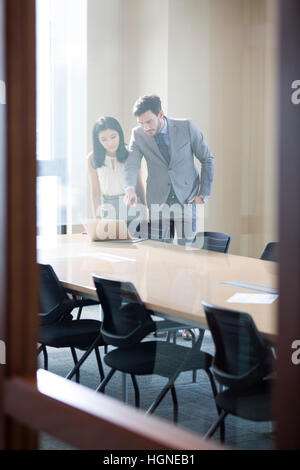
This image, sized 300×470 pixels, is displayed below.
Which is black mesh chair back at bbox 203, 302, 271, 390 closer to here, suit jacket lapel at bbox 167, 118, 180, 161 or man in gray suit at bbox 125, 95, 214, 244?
man in gray suit at bbox 125, 95, 214, 244

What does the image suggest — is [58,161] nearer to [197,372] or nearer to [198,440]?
[197,372]

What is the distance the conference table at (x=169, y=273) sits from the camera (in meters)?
2.05

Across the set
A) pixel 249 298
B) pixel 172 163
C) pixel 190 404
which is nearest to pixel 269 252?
pixel 249 298

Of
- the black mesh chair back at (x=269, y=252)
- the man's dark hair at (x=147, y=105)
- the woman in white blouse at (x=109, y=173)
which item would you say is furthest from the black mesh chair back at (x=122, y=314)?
the black mesh chair back at (x=269, y=252)

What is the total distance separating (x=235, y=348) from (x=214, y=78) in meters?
0.92

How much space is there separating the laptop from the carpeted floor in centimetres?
31

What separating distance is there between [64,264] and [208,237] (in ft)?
2.75

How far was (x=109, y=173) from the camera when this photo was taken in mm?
2836

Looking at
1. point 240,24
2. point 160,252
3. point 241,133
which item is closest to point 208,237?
point 160,252

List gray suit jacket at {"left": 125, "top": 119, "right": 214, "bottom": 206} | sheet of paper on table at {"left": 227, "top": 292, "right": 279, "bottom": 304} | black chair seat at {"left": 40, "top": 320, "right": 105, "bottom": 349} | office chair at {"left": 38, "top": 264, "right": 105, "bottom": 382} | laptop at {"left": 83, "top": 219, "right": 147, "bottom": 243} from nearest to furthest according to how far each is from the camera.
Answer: sheet of paper on table at {"left": 227, "top": 292, "right": 279, "bottom": 304} → gray suit jacket at {"left": 125, "top": 119, "right": 214, "bottom": 206} → laptop at {"left": 83, "top": 219, "right": 147, "bottom": 243} → office chair at {"left": 38, "top": 264, "right": 105, "bottom": 382} → black chair seat at {"left": 40, "top": 320, "right": 105, "bottom": 349}

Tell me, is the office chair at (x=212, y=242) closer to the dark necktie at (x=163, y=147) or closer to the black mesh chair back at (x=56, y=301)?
the dark necktie at (x=163, y=147)

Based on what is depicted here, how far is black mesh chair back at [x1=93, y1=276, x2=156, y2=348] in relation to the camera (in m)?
2.65

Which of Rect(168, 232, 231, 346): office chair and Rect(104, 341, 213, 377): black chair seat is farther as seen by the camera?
Rect(104, 341, 213, 377): black chair seat

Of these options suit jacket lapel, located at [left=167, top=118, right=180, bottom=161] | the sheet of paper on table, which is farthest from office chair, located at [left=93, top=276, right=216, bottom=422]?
suit jacket lapel, located at [left=167, top=118, right=180, bottom=161]
